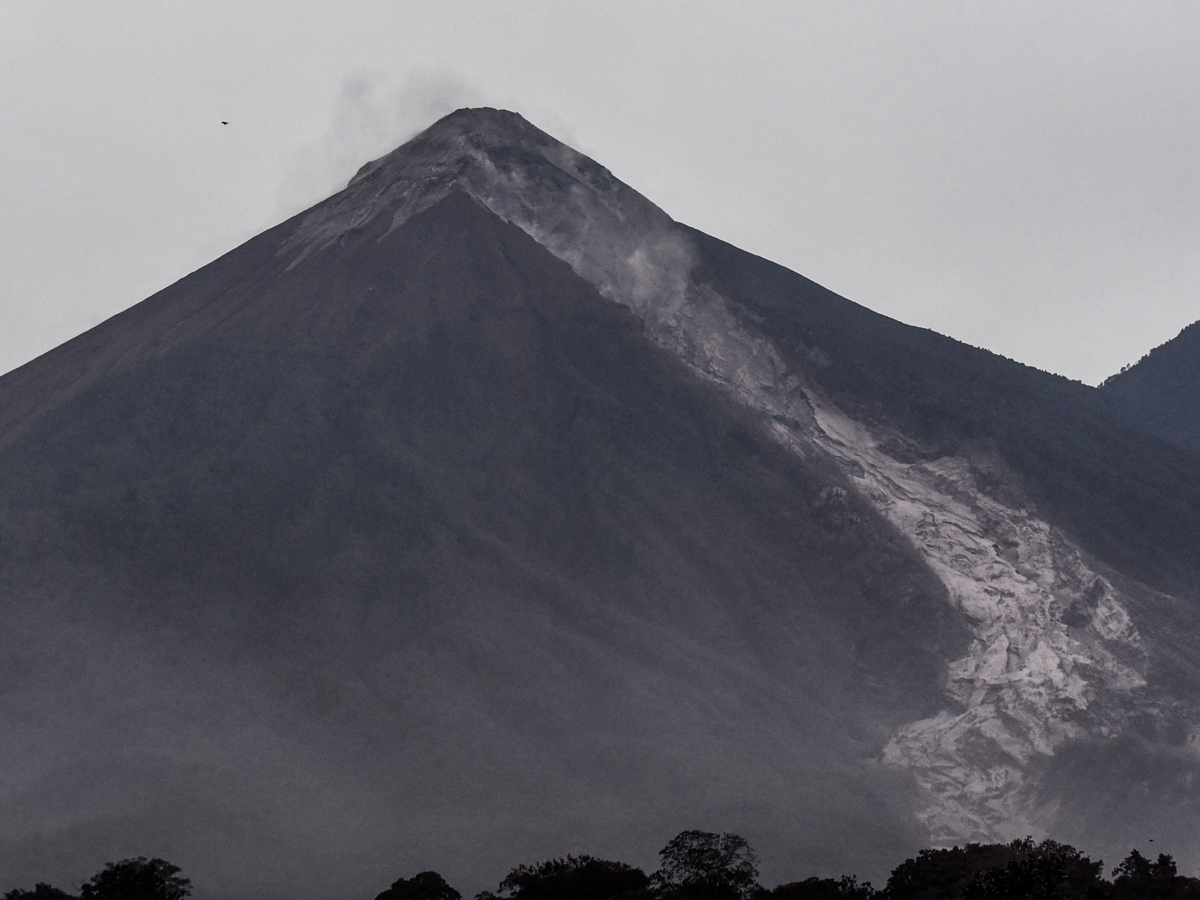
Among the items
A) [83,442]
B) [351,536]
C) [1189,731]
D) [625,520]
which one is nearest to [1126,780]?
[1189,731]

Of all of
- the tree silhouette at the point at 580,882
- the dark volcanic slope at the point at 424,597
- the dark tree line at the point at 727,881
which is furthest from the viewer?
the dark volcanic slope at the point at 424,597

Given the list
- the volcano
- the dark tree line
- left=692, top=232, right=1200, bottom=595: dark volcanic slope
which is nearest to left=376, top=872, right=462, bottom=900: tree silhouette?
the dark tree line

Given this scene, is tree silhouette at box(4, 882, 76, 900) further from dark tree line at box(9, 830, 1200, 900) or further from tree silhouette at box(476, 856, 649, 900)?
tree silhouette at box(476, 856, 649, 900)

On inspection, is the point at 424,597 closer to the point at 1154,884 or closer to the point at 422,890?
the point at 422,890

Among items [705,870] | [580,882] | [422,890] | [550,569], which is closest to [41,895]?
[422,890]

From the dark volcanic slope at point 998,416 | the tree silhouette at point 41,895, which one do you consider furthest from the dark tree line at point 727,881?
the dark volcanic slope at point 998,416

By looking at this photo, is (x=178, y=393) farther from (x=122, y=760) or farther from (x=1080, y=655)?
(x=1080, y=655)

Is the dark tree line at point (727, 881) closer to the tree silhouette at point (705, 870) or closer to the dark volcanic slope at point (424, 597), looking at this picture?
the tree silhouette at point (705, 870)

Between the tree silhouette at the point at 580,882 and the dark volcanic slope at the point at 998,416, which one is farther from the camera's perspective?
the dark volcanic slope at the point at 998,416

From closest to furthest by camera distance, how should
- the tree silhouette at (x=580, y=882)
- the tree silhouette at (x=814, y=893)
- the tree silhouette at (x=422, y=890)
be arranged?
the tree silhouette at (x=814, y=893) < the tree silhouette at (x=580, y=882) < the tree silhouette at (x=422, y=890)
